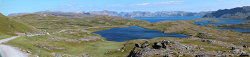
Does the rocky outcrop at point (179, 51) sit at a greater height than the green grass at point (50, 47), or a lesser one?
greater

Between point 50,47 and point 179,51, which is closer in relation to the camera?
point 179,51

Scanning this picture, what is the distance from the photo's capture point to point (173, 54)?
1954 inches

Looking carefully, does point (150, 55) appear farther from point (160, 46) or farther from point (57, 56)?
point (57, 56)

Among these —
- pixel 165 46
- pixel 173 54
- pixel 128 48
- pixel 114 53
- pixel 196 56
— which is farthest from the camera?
pixel 128 48

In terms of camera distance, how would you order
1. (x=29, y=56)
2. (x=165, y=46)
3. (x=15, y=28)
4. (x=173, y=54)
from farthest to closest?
(x=15, y=28) < (x=165, y=46) < (x=29, y=56) < (x=173, y=54)

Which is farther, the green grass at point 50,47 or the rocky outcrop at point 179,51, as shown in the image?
the green grass at point 50,47

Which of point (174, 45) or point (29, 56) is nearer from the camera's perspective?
point (29, 56)

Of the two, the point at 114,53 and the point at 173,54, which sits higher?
the point at 173,54

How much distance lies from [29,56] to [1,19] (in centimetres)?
10954

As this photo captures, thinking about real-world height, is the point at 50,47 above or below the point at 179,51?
below

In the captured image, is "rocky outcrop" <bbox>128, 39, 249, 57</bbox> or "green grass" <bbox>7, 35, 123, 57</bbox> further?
"green grass" <bbox>7, 35, 123, 57</bbox>

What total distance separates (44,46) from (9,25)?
→ 7198cm

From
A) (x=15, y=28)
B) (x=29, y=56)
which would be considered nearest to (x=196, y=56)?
(x=29, y=56)

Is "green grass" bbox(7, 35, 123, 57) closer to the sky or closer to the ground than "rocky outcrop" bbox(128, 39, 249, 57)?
closer to the ground
